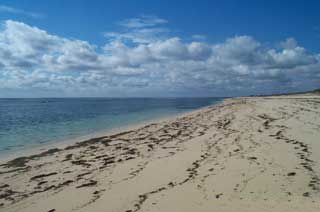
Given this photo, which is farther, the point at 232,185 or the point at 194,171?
the point at 194,171

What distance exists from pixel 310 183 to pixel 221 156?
11.8 ft

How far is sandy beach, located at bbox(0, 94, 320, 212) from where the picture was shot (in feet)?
19.2

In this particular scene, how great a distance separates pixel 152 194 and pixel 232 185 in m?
2.05

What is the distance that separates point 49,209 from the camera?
20.4 feet

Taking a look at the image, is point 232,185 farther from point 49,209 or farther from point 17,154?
point 17,154

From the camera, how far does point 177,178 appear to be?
7.66m

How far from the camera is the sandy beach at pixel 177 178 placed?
585 centimetres

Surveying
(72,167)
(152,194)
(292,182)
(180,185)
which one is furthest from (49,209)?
(292,182)

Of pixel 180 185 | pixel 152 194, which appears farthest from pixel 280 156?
pixel 152 194

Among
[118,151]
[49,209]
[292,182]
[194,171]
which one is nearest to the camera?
[49,209]

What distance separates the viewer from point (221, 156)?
32.1ft

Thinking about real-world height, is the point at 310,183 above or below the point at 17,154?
above

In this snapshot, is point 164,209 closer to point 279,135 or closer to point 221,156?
point 221,156

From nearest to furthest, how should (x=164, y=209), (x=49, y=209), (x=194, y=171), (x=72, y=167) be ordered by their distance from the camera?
(x=164, y=209) → (x=49, y=209) → (x=194, y=171) → (x=72, y=167)
